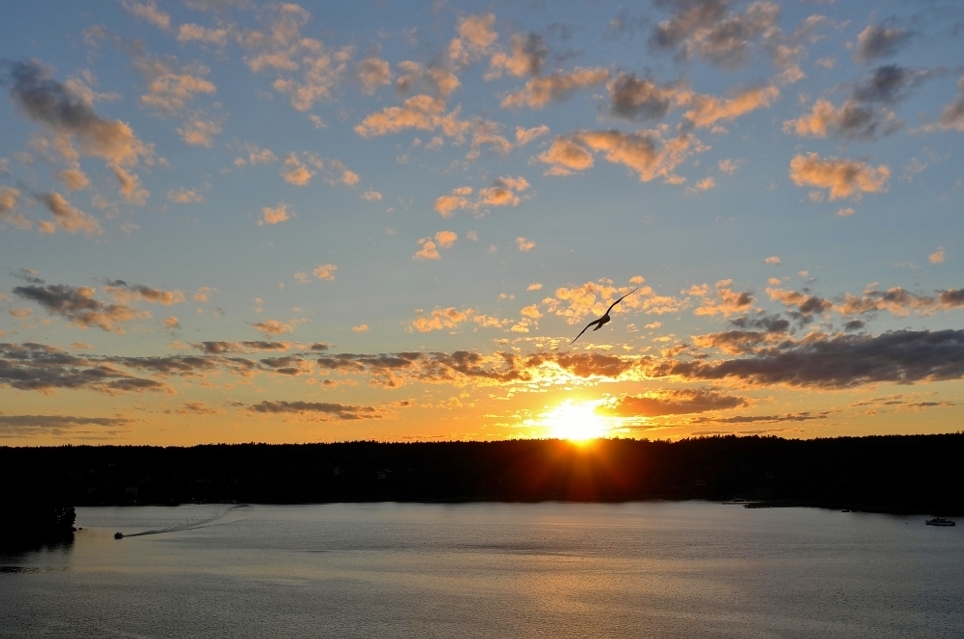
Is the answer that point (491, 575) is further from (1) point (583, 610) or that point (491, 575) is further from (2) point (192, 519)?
(2) point (192, 519)

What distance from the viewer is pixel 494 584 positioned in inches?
3135

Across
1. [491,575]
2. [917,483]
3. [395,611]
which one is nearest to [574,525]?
[491,575]

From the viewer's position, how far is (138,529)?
149375 mm

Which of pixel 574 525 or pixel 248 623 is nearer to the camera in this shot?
pixel 248 623

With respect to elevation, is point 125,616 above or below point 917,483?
below

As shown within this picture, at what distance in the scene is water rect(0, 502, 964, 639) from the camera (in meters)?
58.1

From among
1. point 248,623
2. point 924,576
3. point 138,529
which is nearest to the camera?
point 248,623

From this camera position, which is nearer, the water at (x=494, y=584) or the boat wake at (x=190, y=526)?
the water at (x=494, y=584)

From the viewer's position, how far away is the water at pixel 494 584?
58062 mm

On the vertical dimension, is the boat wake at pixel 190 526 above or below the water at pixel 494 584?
above

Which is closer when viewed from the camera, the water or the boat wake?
the water

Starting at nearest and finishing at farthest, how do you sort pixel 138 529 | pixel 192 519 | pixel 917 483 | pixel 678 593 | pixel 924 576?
1. pixel 678 593
2. pixel 924 576
3. pixel 138 529
4. pixel 192 519
5. pixel 917 483

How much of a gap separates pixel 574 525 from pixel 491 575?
74287mm

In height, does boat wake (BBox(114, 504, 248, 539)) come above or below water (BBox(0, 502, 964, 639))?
above
